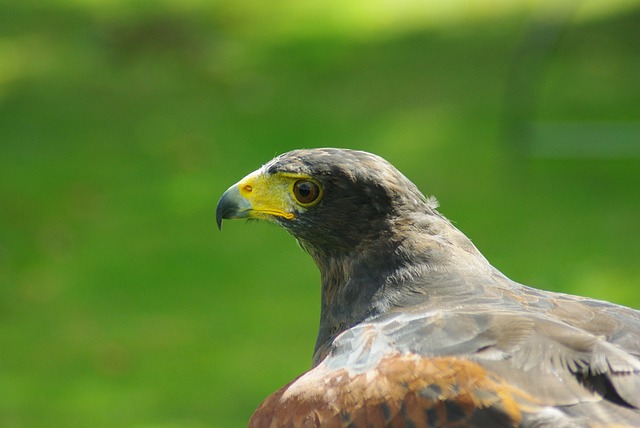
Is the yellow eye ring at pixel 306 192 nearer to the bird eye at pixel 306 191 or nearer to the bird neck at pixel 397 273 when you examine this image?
the bird eye at pixel 306 191

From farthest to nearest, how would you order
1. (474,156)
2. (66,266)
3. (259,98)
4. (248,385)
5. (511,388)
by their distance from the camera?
(259,98) → (474,156) → (66,266) → (248,385) → (511,388)

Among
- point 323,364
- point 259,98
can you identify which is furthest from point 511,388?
point 259,98

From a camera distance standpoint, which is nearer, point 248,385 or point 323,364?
point 323,364

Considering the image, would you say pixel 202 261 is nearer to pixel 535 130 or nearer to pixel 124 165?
pixel 124 165

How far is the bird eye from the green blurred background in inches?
120

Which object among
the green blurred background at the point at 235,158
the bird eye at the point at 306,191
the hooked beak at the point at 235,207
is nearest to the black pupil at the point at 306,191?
the bird eye at the point at 306,191

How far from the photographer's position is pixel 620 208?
9867 millimetres

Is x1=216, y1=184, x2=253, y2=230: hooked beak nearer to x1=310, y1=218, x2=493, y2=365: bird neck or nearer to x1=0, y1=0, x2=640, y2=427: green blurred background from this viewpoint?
x1=310, y1=218, x2=493, y2=365: bird neck

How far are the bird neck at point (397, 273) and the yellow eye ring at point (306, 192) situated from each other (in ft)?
0.78

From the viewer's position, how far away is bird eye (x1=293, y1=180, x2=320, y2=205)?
13.9 feet

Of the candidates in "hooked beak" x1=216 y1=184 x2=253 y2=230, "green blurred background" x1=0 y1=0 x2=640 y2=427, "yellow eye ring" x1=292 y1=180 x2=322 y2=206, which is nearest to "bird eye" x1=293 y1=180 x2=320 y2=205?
"yellow eye ring" x1=292 y1=180 x2=322 y2=206

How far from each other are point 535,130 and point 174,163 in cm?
366

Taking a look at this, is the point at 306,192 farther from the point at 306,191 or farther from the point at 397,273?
the point at 397,273

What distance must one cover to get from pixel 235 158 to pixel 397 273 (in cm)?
708
